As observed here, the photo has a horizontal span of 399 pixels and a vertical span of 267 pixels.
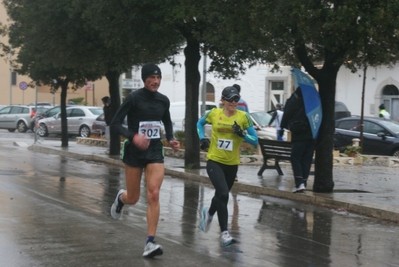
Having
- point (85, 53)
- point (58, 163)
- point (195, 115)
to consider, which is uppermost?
point (85, 53)

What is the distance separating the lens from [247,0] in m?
13.8

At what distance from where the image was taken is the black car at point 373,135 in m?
25.4

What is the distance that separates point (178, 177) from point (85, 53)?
6248mm

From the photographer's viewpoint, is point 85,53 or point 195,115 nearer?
point 195,115

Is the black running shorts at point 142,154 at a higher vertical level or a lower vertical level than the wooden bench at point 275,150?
higher

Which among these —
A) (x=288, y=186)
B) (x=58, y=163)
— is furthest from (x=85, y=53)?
(x=288, y=186)

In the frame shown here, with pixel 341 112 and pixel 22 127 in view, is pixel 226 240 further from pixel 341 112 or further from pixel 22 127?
pixel 22 127

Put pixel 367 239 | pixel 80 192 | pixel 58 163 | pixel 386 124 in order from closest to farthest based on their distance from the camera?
pixel 367 239 → pixel 80 192 → pixel 58 163 → pixel 386 124

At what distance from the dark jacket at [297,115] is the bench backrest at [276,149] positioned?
228 cm

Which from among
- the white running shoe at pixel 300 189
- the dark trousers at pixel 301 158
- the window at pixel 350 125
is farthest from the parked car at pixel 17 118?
the white running shoe at pixel 300 189

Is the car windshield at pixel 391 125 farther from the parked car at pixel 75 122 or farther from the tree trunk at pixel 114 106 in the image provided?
the parked car at pixel 75 122

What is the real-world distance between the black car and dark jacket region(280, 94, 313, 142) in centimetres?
1120

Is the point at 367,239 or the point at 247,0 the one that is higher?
the point at 247,0

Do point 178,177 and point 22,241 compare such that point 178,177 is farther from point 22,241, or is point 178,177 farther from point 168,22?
point 22,241
